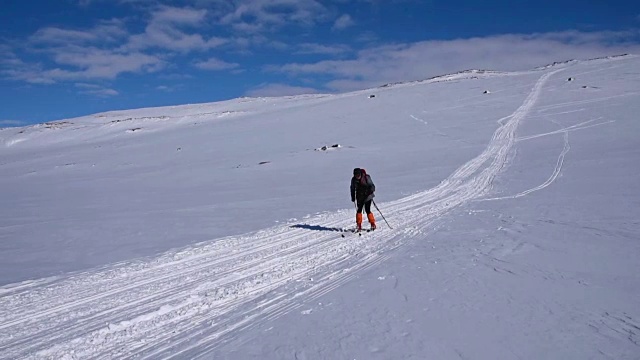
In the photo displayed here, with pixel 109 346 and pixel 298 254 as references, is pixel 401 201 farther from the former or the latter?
pixel 109 346

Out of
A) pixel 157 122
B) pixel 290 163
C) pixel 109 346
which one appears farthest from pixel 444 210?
pixel 157 122

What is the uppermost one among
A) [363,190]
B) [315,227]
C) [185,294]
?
[363,190]

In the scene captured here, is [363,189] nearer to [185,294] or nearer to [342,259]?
[342,259]

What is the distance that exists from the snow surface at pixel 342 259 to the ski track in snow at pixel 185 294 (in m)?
0.04

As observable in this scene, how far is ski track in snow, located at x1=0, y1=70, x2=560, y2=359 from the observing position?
5.31 meters

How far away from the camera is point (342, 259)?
8.30 meters

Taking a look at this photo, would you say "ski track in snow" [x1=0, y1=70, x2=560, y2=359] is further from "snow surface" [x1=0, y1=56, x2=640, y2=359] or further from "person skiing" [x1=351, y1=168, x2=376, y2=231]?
"person skiing" [x1=351, y1=168, x2=376, y2=231]

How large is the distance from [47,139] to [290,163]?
41933 mm

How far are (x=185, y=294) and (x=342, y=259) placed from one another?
2.79 meters

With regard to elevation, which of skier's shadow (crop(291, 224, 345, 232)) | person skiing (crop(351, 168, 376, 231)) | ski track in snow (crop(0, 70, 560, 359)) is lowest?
skier's shadow (crop(291, 224, 345, 232))

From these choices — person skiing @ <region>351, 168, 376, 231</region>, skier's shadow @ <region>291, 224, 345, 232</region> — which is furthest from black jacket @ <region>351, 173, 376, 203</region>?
skier's shadow @ <region>291, 224, 345, 232</region>

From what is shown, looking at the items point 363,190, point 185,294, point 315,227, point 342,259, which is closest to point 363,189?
point 363,190

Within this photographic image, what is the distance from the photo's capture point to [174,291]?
6.98 metres

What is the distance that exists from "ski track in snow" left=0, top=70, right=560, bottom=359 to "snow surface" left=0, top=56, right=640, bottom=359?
36 millimetres
